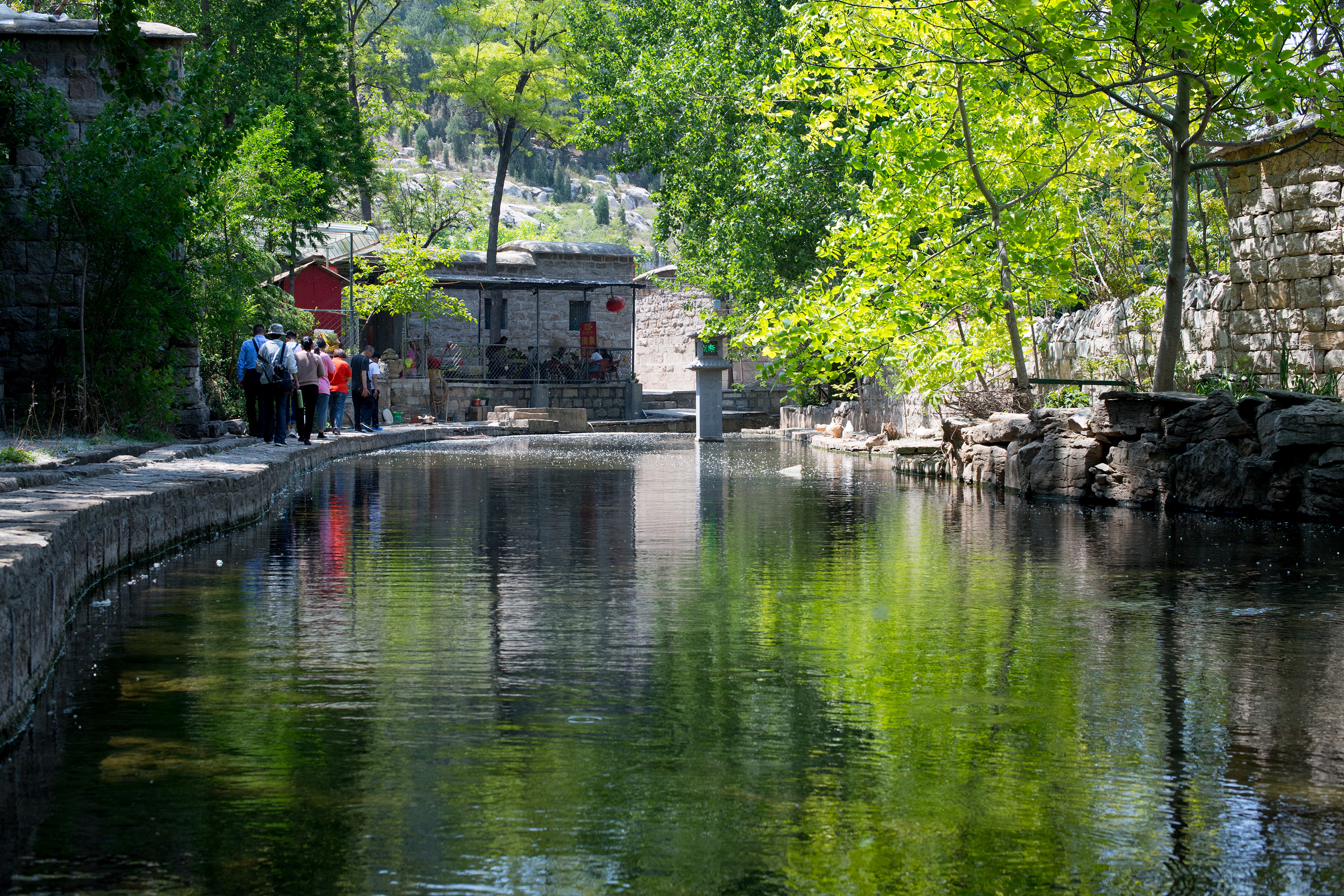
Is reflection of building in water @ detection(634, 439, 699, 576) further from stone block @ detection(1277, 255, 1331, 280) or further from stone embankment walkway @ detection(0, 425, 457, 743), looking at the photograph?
stone block @ detection(1277, 255, 1331, 280)

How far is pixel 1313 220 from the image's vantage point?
14984mm

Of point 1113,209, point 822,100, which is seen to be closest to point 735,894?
point 822,100

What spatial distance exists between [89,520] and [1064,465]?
10.2m

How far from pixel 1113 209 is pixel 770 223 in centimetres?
665

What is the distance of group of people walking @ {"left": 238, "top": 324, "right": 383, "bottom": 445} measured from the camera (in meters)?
17.7

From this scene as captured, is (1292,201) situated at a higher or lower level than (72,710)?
higher

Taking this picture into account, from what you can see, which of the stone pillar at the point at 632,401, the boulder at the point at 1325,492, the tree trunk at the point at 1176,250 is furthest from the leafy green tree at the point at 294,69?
the boulder at the point at 1325,492

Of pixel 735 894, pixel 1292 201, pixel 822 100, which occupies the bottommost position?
pixel 735 894

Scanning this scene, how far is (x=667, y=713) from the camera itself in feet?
16.4

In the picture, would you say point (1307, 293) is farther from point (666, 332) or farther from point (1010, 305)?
point (666, 332)

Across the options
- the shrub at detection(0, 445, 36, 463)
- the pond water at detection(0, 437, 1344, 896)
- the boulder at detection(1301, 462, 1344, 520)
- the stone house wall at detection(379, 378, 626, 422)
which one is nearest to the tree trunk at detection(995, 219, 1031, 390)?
the boulder at detection(1301, 462, 1344, 520)

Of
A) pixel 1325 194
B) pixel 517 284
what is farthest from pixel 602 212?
pixel 1325 194

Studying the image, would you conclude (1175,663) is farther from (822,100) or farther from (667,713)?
(822,100)

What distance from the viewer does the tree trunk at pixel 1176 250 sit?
45.8 feet
